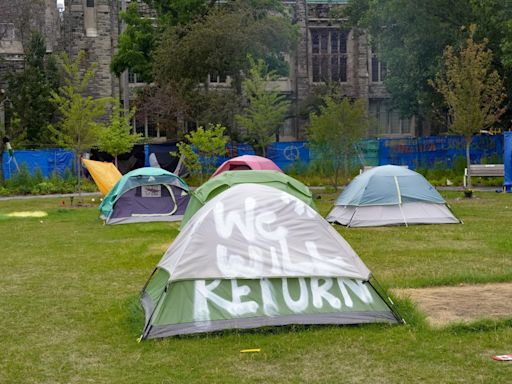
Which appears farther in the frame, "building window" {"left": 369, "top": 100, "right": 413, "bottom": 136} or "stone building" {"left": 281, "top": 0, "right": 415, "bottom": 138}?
"building window" {"left": 369, "top": 100, "right": 413, "bottom": 136}

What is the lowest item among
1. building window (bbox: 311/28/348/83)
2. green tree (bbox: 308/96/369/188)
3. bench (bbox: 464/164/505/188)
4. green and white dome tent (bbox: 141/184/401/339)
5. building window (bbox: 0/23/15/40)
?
bench (bbox: 464/164/505/188)

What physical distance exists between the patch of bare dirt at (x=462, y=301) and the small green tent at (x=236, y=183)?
499cm

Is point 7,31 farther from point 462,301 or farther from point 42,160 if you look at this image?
point 462,301

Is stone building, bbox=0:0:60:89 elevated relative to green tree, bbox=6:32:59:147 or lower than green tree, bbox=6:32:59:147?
elevated

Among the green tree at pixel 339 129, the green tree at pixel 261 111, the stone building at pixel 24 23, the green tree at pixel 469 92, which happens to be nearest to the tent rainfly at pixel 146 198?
the green tree at pixel 339 129

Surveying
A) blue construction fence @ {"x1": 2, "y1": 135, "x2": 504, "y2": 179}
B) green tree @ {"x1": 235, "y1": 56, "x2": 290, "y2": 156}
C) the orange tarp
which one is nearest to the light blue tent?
the orange tarp

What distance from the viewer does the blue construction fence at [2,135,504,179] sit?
35281 millimetres

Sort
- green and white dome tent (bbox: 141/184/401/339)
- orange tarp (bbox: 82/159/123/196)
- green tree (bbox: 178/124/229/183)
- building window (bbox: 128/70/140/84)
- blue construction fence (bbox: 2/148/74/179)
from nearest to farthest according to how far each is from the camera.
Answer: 1. green and white dome tent (bbox: 141/184/401/339)
2. orange tarp (bbox: 82/159/123/196)
3. green tree (bbox: 178/124/229/183)
4. blue construction fence (bbox: 2/148/74/179)
5. building window (bbox: 128/70/140/84)

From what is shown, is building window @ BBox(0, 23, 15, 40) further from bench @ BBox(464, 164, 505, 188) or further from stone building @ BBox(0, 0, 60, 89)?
bench @ BBox(464, 164, 505, 188)

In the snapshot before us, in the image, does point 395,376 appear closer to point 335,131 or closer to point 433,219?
point 433,219

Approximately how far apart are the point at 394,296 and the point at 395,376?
2.92m

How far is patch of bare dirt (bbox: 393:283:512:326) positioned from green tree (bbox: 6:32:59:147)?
118 feet

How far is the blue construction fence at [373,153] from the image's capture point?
35.3m

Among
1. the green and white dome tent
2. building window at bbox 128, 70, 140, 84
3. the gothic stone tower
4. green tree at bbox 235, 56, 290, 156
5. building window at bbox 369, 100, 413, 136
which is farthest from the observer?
building window at bbox 369, 100, 413, 136
